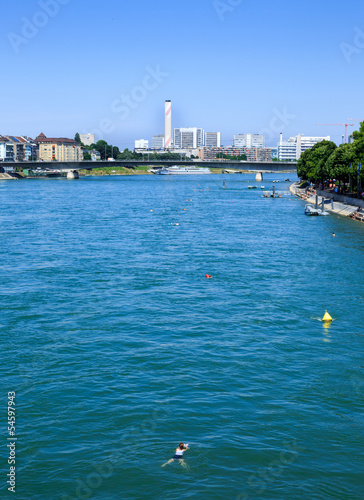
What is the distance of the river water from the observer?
696 inches

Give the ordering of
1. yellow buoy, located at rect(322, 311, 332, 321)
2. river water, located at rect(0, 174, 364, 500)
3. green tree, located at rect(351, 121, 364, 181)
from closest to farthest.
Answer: river water, located at rect(0, 174, 364, 500) → yellow buoy, located at rect(322, 311, 332, 321) → green tree, located at rect(351, 121, 364, 181)

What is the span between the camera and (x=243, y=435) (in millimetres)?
19891

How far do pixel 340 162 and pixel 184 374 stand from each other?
89.6 m

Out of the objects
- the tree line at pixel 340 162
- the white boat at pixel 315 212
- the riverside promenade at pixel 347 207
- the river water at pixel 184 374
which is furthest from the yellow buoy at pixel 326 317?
the white boat at pixel 315 212

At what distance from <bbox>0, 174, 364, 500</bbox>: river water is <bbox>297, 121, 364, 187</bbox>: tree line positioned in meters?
37.4

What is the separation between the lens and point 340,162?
10681 cm

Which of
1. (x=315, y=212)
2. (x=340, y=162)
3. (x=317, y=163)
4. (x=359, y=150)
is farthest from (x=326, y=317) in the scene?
(x=317, y=163)

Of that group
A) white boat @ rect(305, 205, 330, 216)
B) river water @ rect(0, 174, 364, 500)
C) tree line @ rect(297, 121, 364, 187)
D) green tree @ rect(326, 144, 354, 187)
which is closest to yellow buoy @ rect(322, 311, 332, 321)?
river water @ rect(0, 174, 364, 500)

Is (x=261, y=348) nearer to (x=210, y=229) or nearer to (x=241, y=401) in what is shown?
(x=241, y=401)

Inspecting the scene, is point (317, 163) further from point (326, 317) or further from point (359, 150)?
point (326, 317)

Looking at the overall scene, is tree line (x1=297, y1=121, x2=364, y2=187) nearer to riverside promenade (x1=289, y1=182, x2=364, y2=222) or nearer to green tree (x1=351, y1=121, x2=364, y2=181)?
green tree (x1=351, y1=121, x2=364, y2=181)

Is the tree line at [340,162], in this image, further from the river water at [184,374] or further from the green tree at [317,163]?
the river water at [184,374]

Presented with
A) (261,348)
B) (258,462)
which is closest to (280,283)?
(261,348)

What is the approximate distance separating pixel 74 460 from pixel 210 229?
6121 centimetres
